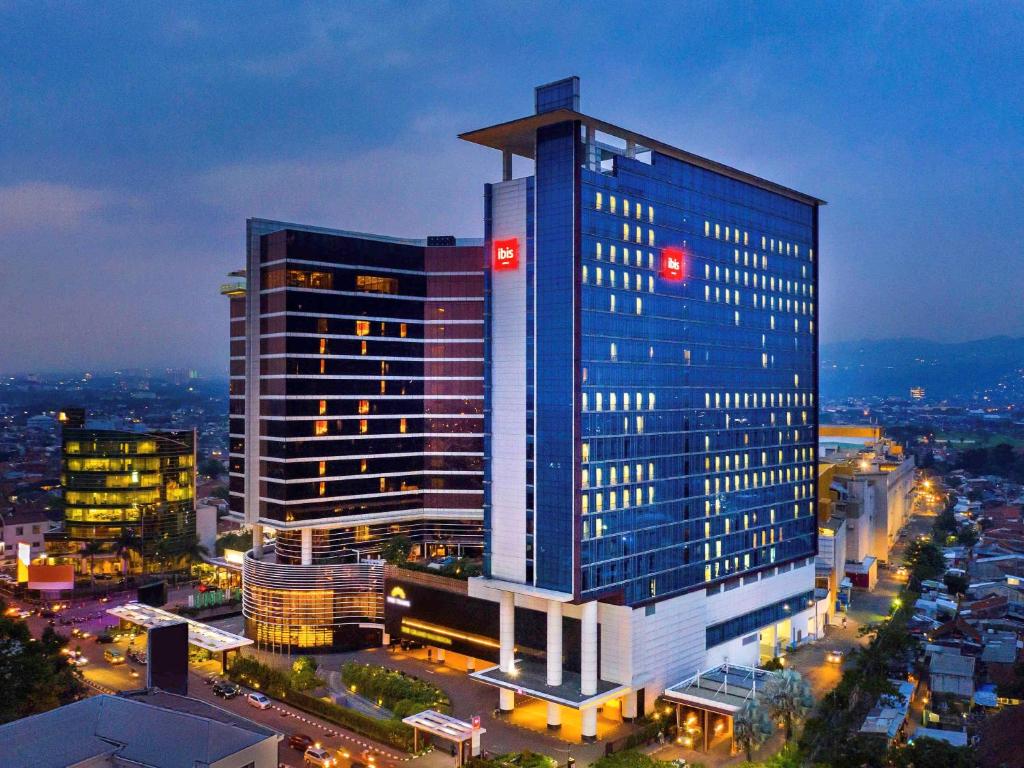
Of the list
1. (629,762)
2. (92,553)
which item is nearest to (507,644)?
(629,762)

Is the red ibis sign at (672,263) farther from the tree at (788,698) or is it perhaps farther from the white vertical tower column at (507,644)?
the tree at (788,698)

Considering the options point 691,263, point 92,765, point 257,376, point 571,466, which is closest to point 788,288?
point 691,263

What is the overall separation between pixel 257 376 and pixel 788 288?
197 feet

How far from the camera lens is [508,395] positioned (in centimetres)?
6950

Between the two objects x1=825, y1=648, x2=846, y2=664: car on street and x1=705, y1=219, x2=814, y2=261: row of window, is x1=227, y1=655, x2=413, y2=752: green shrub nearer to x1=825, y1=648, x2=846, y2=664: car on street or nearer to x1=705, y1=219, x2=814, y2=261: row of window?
x1=825, y1=648, x2=846, y2=664: car on street

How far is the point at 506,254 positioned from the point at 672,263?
15962mm

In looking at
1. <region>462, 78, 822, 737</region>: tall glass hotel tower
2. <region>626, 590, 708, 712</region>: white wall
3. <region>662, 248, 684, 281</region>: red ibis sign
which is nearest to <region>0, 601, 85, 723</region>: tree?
<region>462, 78, 822, 737</region>: tall glass hotel tower

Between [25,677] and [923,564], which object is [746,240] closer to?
[923,564]

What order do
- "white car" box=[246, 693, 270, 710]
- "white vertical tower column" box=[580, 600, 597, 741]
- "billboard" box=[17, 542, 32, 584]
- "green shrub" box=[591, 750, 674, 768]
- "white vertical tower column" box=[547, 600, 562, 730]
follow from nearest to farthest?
"green shrub" box=[591, 750, 674, 768]
"white vertical tower column" box=[580, 600, 597, 741]
"white vertical tower column" box=[547, 600, 562, 730]
"white car" box=[246, 693, 270, 710]
"billboard" box=[17, 542, 32, 584]

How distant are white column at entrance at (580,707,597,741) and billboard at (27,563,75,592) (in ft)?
259

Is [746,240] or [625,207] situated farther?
[746,240]

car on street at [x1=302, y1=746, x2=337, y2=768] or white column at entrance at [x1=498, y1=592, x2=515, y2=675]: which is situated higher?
white column at entrance at [x1=498, y1=592, x2=515, y2=675]

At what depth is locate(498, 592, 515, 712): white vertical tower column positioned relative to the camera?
229 feet

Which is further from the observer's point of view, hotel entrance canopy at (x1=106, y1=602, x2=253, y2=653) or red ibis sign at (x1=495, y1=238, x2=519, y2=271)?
hotel entrance canopy at (x1=106, y1=602, x2=253, y2=653)
